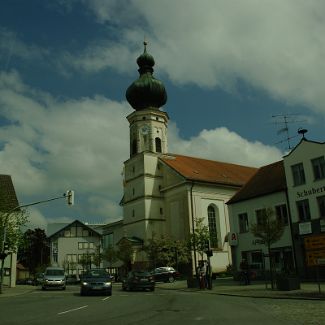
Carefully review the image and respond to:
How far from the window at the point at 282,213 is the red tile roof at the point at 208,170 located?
21199 mm

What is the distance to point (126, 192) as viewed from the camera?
63719mm

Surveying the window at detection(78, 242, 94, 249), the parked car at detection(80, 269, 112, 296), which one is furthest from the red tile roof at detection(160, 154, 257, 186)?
the window at detection(78, 242, 94, 249)

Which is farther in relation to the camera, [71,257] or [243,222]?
[71,257]

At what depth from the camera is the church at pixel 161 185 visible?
184ft

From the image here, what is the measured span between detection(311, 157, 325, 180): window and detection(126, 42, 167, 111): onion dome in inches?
1334

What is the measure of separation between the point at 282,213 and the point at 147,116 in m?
31.4

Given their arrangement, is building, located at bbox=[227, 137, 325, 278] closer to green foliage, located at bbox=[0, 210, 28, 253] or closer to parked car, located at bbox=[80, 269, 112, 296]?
parked car, located at bbox=[80, 269, 112, 296]

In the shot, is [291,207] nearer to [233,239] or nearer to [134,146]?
[233,239]

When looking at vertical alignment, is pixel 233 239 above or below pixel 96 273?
above

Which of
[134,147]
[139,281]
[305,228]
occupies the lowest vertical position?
[139,281]

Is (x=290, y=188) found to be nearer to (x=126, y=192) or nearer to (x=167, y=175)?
(x=167, y=175)

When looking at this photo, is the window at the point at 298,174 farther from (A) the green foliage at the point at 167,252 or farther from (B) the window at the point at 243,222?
(A) the green foliage at the point at 167,252

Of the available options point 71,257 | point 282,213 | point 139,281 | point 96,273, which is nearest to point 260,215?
point 282,213

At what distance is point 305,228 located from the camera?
32344 millimetres
